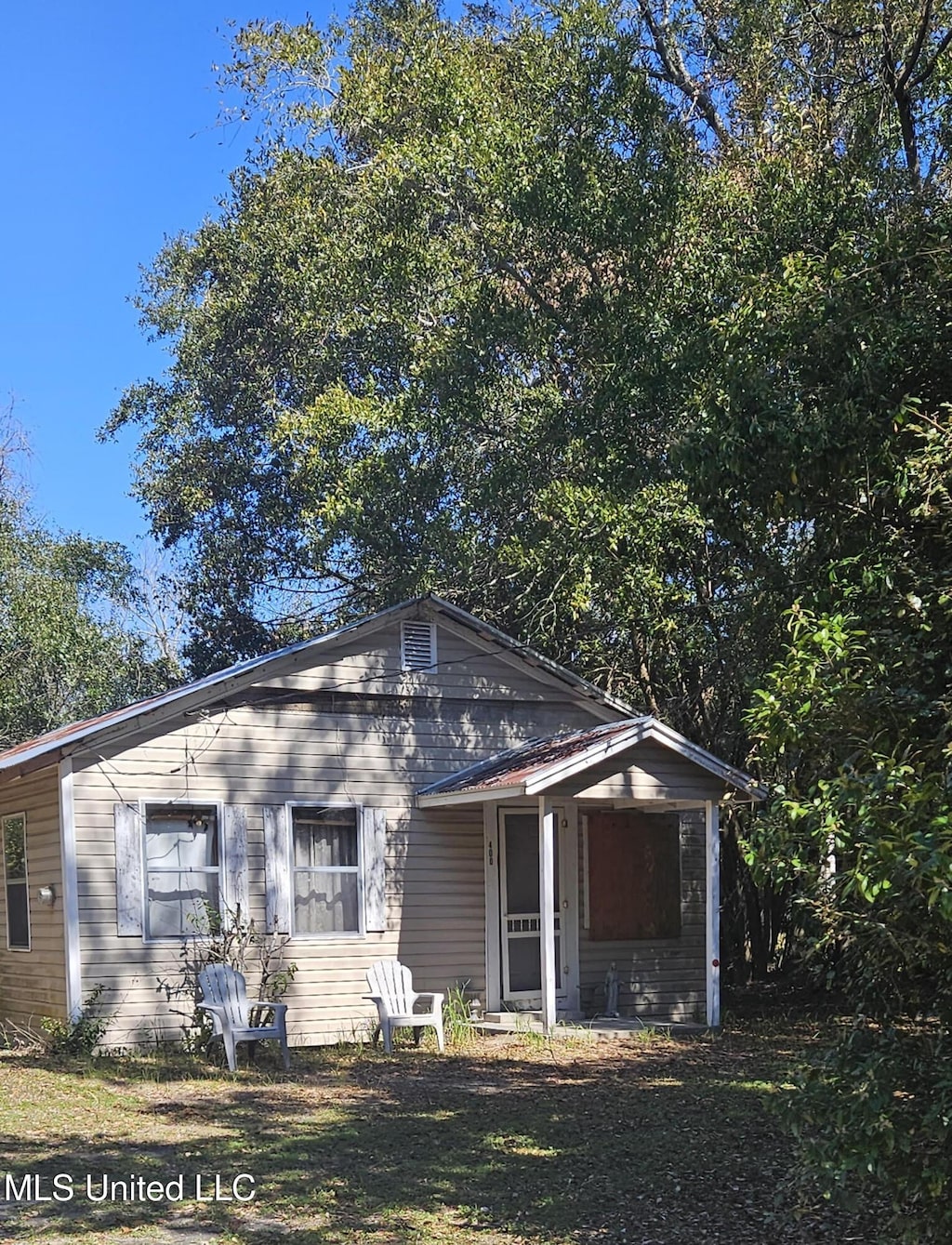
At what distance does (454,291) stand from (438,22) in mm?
8533

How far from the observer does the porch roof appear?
12.6 m

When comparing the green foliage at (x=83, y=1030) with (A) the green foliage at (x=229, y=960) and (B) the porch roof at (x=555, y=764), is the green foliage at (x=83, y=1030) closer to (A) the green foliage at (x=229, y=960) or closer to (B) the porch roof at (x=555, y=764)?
(A) the green foliage at (x=229, y=960)

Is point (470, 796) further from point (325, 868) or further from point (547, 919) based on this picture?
point (325, 868)

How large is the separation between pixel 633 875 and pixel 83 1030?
20.7ft

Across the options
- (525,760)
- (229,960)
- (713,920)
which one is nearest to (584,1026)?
(713,920)

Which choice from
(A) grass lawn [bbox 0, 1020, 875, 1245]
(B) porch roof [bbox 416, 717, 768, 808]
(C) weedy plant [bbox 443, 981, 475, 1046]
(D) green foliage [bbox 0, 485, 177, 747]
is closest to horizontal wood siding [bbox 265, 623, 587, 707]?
(B) porch roof [bbox 416, 717, 768, 808]

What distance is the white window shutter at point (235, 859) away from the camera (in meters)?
12.9

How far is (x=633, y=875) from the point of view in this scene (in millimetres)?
14992

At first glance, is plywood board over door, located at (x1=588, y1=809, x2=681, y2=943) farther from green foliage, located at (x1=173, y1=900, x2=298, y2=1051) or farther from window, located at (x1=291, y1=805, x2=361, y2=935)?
green foliage, located at (x1=173, y1=900, x2=298, y2=1051)

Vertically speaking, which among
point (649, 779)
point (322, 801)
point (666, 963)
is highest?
point (649, 779)

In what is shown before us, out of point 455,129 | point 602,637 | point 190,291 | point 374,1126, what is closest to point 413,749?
point 602,637

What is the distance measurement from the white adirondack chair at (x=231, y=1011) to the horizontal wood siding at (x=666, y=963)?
3998 mm

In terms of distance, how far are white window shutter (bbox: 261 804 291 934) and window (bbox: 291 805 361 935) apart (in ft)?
0.48

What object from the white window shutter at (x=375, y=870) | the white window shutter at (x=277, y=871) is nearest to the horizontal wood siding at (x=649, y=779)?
the white window shutter at (x=375, y=870)
